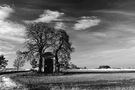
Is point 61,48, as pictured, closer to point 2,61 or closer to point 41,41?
point 41,41

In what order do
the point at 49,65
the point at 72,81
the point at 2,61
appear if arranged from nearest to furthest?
the point at 72,81
the point at 49,65
the point at 2,61

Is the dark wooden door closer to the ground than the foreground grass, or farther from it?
farther from it

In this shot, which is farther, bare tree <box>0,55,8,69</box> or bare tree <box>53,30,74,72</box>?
bare tree <box>0,55,8,69</box>

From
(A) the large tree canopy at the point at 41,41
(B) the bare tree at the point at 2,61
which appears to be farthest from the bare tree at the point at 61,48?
(B) the bare tree at the point at 2,61

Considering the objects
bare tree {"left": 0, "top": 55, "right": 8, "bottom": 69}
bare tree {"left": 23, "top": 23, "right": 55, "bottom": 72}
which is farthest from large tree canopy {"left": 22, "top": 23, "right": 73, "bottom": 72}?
bare tree {"left": 0, "top": 55, "right": 8, "bottom": 69}

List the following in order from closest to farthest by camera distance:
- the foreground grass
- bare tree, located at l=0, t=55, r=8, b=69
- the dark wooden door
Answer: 1. the foreground grass
2. the dark wooden door
3. bare tree, located at l=0, t=55, r=8, b=69

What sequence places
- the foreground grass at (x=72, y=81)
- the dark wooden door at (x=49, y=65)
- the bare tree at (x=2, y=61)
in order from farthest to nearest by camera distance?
the bare tree at (x=2, y=61), the dark wooden door at (x=49, y=65), the foreground grass at (x=72, y=81)

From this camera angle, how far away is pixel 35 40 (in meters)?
61.1

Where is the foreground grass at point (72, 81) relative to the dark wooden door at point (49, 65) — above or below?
below

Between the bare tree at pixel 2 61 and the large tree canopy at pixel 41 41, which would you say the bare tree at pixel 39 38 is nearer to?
the large tree canopy at pixel 41 41

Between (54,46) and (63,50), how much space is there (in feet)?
10.0

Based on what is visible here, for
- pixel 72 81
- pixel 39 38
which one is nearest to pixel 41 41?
pixel 39 38

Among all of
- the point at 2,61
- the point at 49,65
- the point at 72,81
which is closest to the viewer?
the point at 72,81

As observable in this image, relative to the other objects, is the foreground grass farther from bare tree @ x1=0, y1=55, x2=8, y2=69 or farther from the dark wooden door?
bare tree @ x1=0, y1=55, x2=8, y2=69
